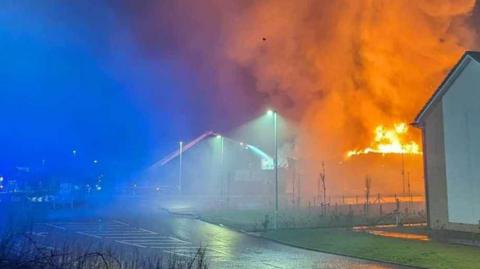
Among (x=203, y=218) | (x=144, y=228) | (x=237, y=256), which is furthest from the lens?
(x=203, y=218)

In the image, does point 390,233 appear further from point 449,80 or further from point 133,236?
point 133,236

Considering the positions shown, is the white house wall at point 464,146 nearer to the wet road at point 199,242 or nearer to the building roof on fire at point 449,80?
the building roof on fire at point 449,80

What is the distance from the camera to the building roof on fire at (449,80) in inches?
954

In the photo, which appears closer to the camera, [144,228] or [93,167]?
[144,228]

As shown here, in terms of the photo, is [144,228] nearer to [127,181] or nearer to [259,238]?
[259,238]

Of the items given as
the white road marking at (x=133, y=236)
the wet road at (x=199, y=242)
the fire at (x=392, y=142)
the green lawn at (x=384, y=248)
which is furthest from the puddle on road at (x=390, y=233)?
the fire at (x=392, y=142)

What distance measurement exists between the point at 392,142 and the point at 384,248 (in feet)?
173

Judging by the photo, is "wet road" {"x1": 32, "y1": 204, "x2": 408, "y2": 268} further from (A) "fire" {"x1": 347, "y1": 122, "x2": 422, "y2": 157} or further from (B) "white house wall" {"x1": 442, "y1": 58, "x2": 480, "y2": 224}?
(A) "fire" {"x1": 347, "y1": 122, "x2": 422, "y2": 157}

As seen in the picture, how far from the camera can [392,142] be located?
6956cm

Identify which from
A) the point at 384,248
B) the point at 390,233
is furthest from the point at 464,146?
the point at 384,248

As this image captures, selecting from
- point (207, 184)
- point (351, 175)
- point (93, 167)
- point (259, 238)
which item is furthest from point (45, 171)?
point (259, 238)

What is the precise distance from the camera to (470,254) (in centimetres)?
1838

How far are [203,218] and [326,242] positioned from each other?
14864 millimetres

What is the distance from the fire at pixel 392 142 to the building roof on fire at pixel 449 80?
127 ft
